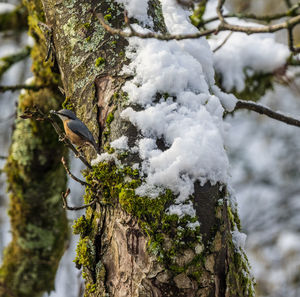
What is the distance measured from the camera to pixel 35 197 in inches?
104

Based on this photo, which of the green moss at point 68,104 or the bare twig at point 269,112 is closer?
the green moss at point 68,104

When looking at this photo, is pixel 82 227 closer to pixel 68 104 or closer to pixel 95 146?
pixel 95 146

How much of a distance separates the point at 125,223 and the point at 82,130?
359mm

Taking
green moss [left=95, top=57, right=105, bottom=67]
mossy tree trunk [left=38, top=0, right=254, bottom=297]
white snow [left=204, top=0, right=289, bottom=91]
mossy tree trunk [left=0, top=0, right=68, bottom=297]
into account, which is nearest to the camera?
→ mossy tree trunk [left=38, top=0, right=254, bottom=297]

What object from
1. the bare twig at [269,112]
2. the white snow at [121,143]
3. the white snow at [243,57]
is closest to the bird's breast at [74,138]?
the white snow at [121,143]

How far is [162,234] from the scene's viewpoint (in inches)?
41.9

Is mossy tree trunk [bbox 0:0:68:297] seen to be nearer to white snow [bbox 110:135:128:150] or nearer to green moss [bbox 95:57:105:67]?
green moss [bbox 95:57:105:67]

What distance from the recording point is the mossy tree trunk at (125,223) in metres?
1.05

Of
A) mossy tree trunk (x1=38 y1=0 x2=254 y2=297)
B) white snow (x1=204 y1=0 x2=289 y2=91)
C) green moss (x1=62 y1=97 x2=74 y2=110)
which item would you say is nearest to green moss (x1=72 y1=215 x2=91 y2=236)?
mossy tree trunk (x1=38 y1=0 x2=254 y2=297)

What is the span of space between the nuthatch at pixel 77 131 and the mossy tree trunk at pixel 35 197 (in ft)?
4.06

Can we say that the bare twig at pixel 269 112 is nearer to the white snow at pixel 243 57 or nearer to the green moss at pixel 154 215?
the white snow at pixel 243 57

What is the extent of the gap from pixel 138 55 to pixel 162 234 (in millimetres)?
629

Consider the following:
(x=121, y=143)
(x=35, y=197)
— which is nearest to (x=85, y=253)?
(x=121, y=143)

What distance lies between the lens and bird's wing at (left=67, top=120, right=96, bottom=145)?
47.8 inches
